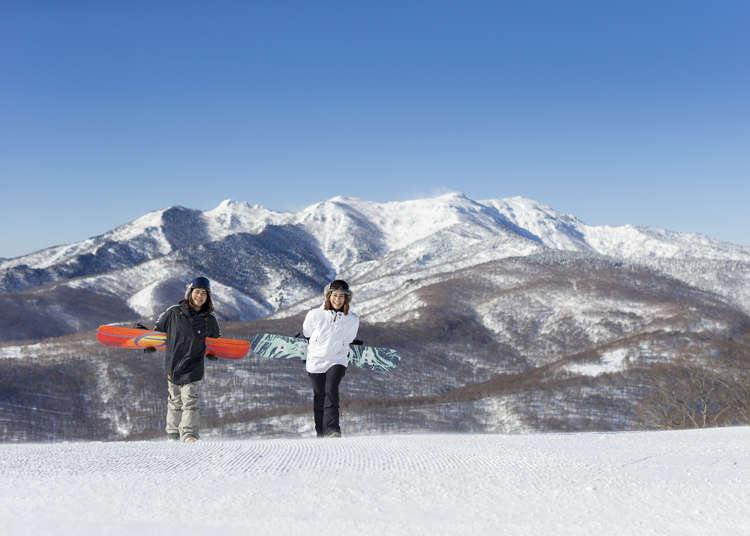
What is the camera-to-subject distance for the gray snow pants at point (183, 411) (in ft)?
42.4

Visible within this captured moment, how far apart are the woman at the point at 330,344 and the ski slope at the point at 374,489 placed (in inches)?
139

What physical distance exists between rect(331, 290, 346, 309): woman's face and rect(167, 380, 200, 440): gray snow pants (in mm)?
3475

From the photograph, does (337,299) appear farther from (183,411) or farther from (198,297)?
(183,411)

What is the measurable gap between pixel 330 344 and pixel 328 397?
4.00 feet

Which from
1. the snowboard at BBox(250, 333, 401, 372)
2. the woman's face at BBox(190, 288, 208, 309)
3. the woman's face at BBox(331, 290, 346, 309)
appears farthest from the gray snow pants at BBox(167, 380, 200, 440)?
the woman's face at BBox(331, 290, 346, 309)

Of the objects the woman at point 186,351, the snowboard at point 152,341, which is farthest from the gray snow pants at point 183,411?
the snowboard at point 152,341

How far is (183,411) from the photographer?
519 inches

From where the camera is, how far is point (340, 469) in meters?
7.89

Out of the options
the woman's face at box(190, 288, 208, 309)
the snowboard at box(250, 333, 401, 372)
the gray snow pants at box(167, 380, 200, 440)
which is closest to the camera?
the gray snow pants at box(167, 380, 200, 440)

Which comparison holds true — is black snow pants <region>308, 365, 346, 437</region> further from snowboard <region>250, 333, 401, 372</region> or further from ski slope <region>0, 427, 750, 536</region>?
ski slope <region>0, 427, 750, 536</region>

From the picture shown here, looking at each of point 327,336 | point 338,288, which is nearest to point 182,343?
point 327,336

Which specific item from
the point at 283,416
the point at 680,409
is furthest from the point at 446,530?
the point at 283,416

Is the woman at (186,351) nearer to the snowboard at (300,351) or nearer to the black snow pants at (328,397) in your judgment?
the snowboard at (300,351)

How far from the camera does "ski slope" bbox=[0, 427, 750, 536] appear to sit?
19.0 feet
